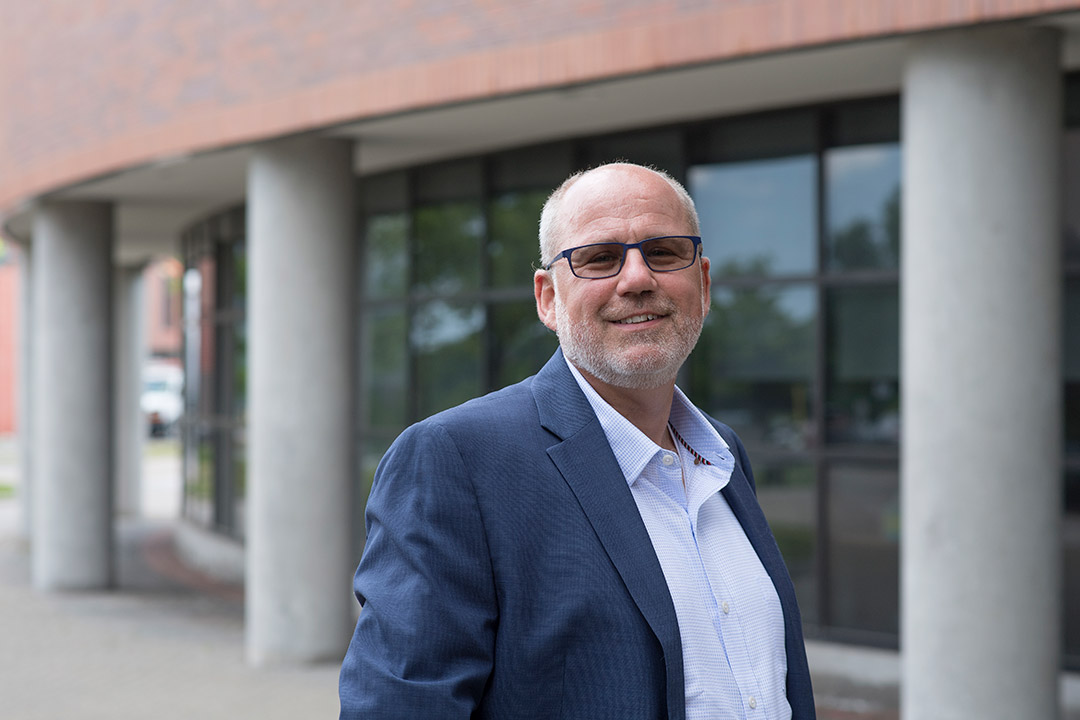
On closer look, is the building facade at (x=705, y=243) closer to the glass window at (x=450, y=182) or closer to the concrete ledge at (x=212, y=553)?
the glass window at (x=450, y=182)

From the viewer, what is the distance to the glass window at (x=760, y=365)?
29.8ft

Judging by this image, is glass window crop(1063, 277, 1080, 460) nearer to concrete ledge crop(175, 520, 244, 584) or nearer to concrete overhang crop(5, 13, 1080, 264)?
concrete overhang crop(5, 13, 1080, 264)

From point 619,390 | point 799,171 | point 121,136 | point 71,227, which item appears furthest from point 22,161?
point 619,390

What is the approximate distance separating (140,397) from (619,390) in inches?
795

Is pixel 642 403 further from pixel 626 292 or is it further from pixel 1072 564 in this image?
pixel 1072 564

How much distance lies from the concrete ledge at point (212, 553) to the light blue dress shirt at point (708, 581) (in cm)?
1236

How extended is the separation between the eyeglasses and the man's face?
0.01 m

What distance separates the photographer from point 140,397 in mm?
21047

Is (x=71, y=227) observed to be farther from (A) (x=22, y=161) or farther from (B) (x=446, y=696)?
(B) (x=446, y=696)

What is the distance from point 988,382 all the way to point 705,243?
357 centimetres

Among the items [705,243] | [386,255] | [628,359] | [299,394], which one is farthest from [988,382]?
[386,255]

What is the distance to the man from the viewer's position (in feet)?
6.03

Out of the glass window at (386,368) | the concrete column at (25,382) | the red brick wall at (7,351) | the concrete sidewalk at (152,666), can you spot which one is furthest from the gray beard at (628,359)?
the red brick wall at (7,351)

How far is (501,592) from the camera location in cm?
189
